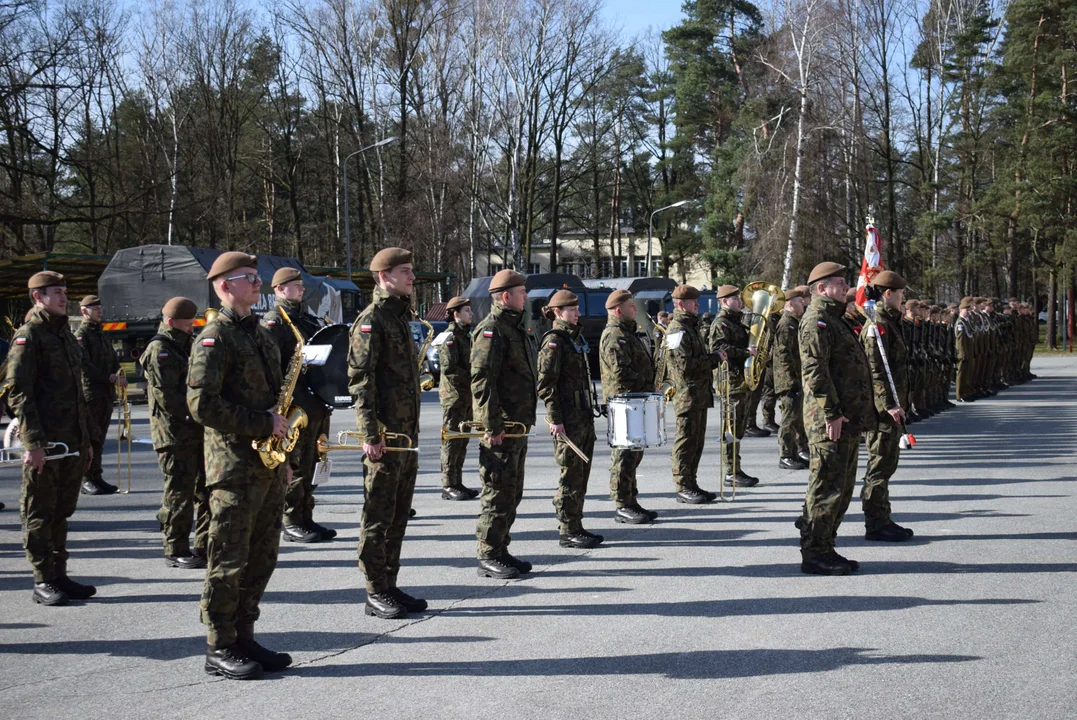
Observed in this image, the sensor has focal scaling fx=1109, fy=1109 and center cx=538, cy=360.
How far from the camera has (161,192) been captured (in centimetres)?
4447

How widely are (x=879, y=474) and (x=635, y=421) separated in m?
2.00

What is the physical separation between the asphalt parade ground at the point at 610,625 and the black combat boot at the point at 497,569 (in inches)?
5.2

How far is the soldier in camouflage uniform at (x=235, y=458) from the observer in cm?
542

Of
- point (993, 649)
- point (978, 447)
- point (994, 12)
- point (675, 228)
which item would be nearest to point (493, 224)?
point (675, 228)

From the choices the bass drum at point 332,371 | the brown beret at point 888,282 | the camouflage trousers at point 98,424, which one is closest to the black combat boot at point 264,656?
the bass drum at point 332,371

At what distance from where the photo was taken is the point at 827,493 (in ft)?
25.0

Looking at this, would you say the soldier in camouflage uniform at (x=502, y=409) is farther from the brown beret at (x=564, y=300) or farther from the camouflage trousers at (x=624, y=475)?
the camouflage trousers at (x=624, y=475)

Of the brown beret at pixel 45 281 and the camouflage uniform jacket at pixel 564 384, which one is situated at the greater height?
the brown beret at pixel 45 281

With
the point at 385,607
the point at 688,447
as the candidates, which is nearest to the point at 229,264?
the point at 385,607

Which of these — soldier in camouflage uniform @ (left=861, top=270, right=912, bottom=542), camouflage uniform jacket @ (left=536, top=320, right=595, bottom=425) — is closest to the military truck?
camouflage uniform jacket @ (left=536, top=320, right=595, bottom=425)

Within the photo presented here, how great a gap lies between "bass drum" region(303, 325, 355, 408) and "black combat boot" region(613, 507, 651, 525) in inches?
127

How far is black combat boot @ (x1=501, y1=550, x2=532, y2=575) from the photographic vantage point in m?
7.73

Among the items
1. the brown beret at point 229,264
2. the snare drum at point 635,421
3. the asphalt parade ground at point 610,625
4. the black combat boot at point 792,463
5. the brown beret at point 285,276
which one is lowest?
the asphalt parade ground at point 610,625

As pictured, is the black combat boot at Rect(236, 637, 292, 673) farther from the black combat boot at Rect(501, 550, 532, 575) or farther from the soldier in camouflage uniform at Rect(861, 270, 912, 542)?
the soldier in camouflage uniform at Rect(861, 270, 912, 542)
